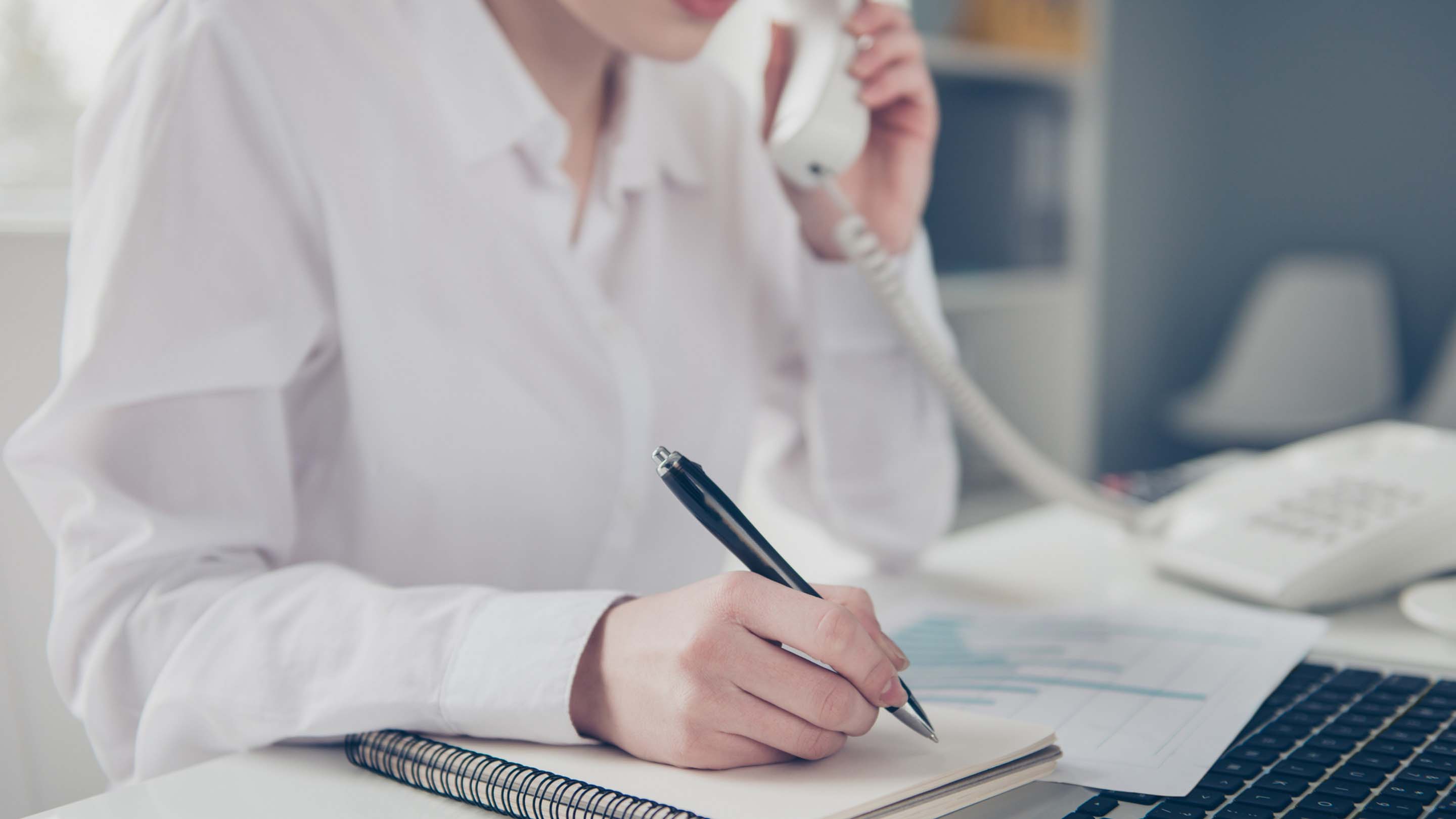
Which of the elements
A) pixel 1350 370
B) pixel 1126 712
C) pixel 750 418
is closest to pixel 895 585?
pixel 750 418

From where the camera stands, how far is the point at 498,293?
31.7 inches

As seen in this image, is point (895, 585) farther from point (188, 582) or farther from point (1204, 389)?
point (1204, 389)

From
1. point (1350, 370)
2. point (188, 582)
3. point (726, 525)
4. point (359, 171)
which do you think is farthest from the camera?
point (1350, 370)

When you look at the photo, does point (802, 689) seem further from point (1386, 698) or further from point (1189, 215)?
point (1189, 215)

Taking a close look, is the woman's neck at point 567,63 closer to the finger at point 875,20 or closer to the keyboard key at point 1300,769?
the finger at point 875,20

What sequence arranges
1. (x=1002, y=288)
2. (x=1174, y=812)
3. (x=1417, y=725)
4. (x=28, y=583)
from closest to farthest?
(x=1174, y=812) < (x=1417, y=725) < (x=28, y=583) < (x=1002, y=288)

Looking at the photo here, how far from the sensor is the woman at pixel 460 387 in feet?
1.71

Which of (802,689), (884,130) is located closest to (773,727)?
(802,689)

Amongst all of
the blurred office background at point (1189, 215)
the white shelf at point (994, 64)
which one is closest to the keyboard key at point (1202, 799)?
the blurred office background at point (1189, 215)

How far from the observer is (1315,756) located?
519mm

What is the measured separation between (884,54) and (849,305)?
20 centimetres

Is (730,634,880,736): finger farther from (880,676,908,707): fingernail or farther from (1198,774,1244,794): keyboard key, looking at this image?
(1198,774,1244,794): keyboard key

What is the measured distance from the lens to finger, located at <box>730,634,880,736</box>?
47 cm

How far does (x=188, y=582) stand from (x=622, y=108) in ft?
1.63
